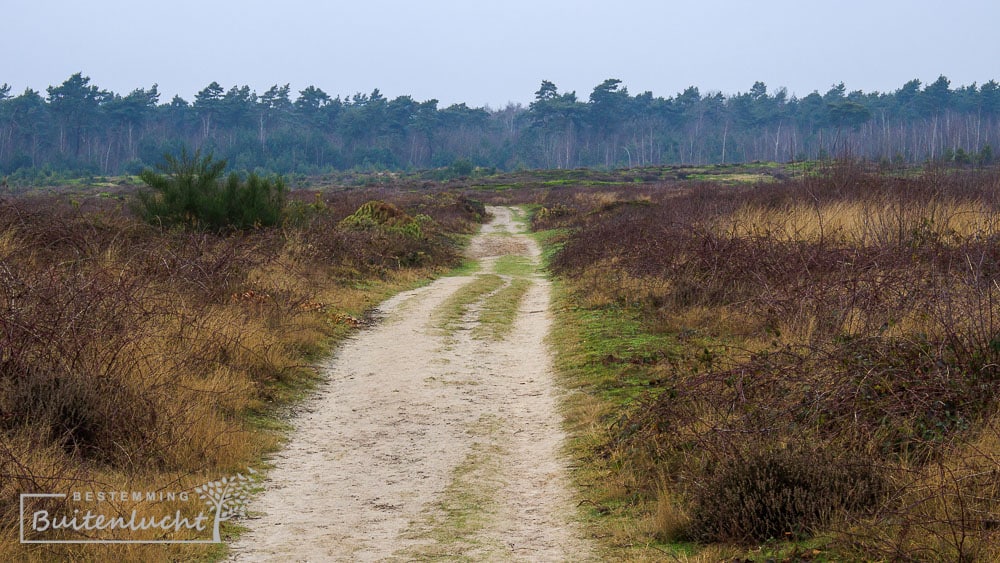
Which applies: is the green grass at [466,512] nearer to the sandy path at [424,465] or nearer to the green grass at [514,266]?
the sandy path at [424,465]

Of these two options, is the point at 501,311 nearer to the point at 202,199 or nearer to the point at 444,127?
the point at 202,199

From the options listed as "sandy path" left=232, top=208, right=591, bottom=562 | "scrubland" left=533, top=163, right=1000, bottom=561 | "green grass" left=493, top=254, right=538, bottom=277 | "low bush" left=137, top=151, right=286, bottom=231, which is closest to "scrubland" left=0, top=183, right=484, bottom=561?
"sandy path" left=232, top=208, right=591, bottom=562

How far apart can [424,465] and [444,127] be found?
131163 millimetres

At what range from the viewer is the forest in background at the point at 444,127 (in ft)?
349

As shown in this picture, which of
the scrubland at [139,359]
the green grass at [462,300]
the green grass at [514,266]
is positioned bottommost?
the green grass at [514,266]

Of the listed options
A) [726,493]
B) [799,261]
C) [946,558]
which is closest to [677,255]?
[799,261]

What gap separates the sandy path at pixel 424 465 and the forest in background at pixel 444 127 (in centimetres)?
9922

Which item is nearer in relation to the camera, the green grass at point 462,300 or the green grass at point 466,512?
the green grass at point 466,512

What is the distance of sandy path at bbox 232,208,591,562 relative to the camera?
202 inches

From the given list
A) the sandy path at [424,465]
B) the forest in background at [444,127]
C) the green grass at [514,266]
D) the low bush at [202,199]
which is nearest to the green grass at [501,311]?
the sandy path at [424,465]

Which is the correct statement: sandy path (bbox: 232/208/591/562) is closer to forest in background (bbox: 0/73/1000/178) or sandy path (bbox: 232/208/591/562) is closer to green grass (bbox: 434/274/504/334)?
green grass (bbox: 434/274/504/334)

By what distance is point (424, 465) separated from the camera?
6820mm

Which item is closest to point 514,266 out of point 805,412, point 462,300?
point 462,300

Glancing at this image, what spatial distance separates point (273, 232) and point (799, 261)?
11.5m
